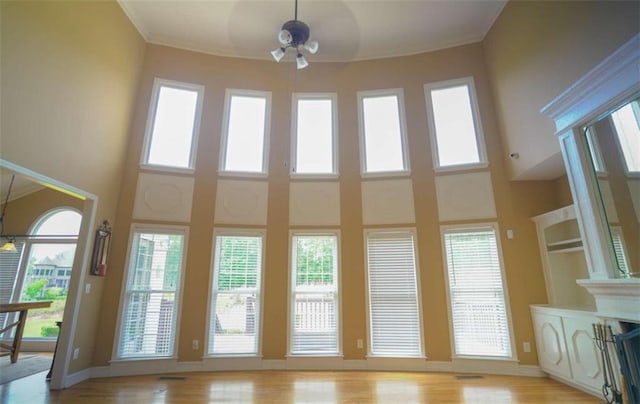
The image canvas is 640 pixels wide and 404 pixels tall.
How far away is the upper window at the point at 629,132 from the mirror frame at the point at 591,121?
82mm

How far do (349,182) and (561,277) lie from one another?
327 cm

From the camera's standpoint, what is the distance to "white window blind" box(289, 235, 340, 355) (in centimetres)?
449

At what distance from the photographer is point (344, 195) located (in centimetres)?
496

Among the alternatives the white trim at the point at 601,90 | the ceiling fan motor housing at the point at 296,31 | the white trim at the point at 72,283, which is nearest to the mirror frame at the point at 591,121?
the white trim at the point at 601,90

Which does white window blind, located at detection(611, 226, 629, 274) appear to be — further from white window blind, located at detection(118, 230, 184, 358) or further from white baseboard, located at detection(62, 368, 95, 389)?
white baseboard, located at detection(62, 368, 95, 389)

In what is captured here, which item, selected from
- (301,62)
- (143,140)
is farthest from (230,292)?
(301,62)

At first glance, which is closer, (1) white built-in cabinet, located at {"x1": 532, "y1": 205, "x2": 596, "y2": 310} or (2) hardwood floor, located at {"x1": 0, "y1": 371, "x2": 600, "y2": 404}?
(2) hardwood floor, located at {"x1": 0, "y1": 371, "x2": 600, "y2": 404}

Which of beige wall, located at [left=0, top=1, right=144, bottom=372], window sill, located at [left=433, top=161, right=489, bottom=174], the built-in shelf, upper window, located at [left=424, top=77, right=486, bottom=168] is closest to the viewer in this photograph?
beige wall, located at [left=0, top=1, right=144, bottom=372]

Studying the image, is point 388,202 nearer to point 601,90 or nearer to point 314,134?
point 314,134

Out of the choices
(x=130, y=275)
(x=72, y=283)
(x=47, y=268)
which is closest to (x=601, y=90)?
(x=130, y=275)

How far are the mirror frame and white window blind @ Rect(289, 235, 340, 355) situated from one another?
3017mm

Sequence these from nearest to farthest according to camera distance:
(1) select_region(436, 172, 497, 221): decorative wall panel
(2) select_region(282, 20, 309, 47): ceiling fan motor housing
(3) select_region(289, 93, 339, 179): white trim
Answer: (2) select_region(282, 20, 309, 47): ceiling fan motor housing → (1) select_region(436, 172, 497, 221): decorative wall panel → (3) select_region(289, 93, 339, 179): white trim

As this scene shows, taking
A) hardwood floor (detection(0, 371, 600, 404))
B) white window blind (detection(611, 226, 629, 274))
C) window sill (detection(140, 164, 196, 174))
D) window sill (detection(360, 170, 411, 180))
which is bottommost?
hardwood floor (detection(0, 371, 600, 404))

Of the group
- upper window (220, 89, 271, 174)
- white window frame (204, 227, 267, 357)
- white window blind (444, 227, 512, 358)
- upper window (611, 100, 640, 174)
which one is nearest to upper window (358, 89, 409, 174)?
white window blind (444, 227, 512, 358)
